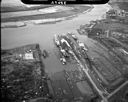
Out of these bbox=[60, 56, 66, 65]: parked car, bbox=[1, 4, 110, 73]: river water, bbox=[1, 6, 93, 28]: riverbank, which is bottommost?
bbox=[60, 56, 66, 65]: parked car

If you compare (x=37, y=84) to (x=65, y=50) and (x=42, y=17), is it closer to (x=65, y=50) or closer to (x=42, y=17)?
(x=65, y=50)

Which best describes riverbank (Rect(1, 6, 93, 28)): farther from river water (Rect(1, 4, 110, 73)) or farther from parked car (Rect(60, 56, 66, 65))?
parked car (Rect(60, 56, 66, 65))

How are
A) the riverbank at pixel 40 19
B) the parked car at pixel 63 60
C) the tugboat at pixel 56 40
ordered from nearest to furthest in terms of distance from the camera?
1. the parked car at pixel 63 60
2. the tugboat at pixel 56 40
3. the riverbank at pixel 40 19

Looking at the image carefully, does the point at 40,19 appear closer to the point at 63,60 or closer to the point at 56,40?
the point at 56,40

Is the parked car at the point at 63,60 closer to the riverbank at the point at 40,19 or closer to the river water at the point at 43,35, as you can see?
the river water at the point at 43,35

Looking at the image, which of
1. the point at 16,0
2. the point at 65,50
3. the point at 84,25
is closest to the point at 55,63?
the point at 65,50

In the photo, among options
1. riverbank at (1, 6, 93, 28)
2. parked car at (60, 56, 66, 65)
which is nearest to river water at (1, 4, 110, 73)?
parked car at (60, 56, 66, 65)

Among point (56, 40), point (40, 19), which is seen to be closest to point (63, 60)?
point (56, 40)

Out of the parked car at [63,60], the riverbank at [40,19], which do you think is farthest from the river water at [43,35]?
the riverbank at [40,19]
